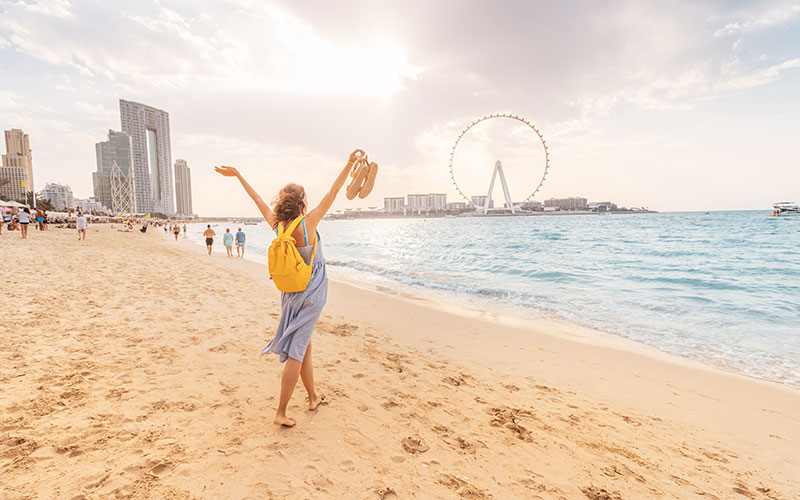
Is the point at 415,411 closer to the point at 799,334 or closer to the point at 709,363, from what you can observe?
the point at 709,363

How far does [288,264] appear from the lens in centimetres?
255

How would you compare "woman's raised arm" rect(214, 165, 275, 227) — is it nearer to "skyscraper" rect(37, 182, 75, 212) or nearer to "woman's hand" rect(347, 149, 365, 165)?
"woman's hand" rect(347, 149, 365, 165)

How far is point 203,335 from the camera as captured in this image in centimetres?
515

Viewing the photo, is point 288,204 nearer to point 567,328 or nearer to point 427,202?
point 567,328

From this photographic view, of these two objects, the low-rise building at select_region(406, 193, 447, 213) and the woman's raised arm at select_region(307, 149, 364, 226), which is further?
the low-rise building at select_region(406, 193, 447, 213)

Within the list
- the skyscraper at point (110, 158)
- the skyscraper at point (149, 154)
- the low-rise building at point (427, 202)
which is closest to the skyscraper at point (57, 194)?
the skyscraper at point (110, 158)

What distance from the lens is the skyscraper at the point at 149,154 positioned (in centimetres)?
16025

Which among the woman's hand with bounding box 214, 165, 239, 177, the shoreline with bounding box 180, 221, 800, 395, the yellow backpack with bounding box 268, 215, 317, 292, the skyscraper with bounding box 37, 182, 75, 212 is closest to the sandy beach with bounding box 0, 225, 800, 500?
the shoreline with bounding box 180, 221, 800, 395

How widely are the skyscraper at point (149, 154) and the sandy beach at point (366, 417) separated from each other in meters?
188

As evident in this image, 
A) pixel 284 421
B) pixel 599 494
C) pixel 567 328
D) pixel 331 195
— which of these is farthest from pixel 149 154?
pixel 599 494

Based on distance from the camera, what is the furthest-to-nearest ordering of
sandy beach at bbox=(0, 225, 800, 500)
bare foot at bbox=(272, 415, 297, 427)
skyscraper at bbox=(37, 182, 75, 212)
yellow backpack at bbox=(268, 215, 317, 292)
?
skyscraper at bbox=(37, 182, 75, 212) < bare foot at bbox=(272, 415, 297, 427) < yellow backpack at bbox=(268, 215, 317, 292) < sandy beach at bbox=(0, 225, 800, 500)

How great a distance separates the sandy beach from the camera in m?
2.34

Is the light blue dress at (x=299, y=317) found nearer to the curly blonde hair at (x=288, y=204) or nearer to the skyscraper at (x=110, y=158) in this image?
the curly blonde hair at (x=288, y=204)

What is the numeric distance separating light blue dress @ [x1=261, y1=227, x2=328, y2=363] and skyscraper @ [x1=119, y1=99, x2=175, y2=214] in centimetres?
19037
